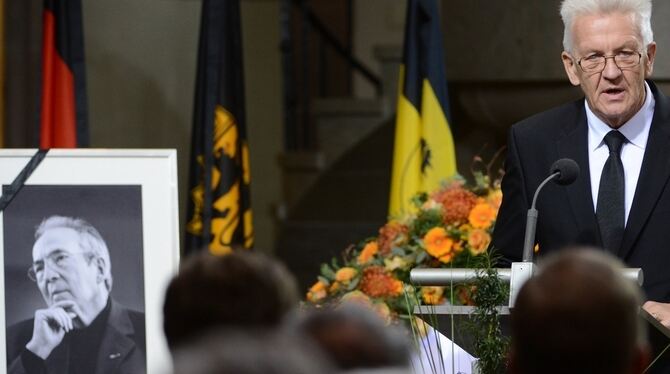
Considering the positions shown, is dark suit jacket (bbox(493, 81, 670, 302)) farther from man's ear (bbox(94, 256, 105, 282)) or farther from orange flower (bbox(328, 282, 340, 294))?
orange flower (bbox(328, 282, 340, 294))

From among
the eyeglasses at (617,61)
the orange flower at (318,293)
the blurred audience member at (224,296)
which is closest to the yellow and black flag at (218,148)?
the orange flower at (318,293)

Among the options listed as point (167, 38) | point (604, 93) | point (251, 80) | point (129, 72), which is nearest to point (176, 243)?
point (604, 93)

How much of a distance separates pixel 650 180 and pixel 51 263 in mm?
1163

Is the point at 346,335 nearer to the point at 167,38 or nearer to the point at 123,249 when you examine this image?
the point at 123,249

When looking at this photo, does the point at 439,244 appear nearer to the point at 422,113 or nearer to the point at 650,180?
the point at 650,180

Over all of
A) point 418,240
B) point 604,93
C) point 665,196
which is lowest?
point 418,240

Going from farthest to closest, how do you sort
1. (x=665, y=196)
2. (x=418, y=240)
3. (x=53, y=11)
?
(x=53, y=11), (x=418, y=240), (x=665, y=196)

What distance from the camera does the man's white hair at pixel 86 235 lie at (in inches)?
97.9

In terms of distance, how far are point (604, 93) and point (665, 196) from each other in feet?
0.74

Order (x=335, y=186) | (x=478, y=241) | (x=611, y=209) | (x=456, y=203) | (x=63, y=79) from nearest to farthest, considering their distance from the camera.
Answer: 1. (x=611, y=209)
2. (x=478, y=241)
3. (x=456, y=203)
4. (x=63, y=79)
5. (x=335, y=186)

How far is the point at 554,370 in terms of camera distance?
3.35 ft

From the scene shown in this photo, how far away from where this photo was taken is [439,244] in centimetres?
327

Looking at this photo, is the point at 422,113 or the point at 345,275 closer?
the point at 345,275

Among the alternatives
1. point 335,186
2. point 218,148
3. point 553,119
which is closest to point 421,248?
point 553,119
